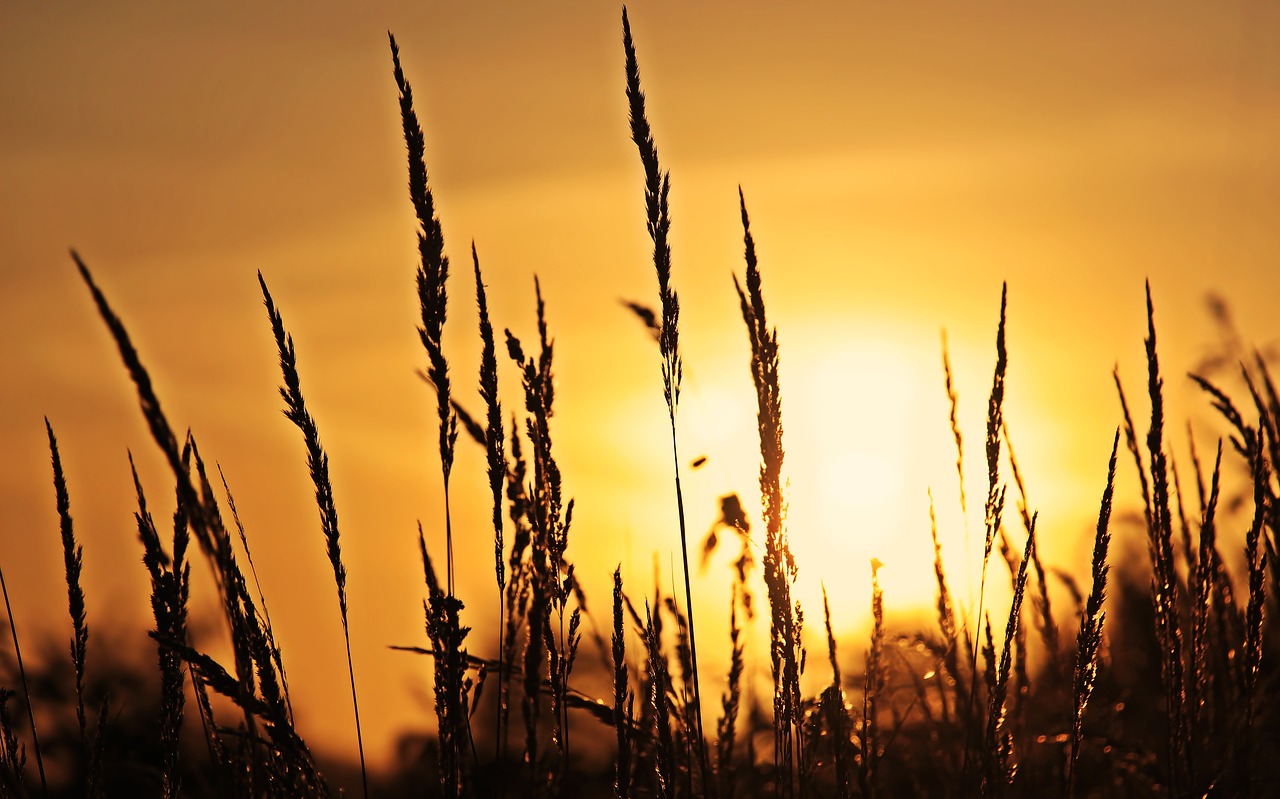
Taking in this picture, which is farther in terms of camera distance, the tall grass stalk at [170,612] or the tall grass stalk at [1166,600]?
the tall grass stalk at [1166,600]

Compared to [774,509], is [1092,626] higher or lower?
lower

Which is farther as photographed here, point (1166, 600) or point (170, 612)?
point (1166, 600)

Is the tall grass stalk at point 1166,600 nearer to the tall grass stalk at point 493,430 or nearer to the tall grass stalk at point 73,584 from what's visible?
the tall grass stalk at point 493,430

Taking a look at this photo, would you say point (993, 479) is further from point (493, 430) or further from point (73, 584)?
point (73, 584)

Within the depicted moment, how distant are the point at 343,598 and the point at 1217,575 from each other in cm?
184

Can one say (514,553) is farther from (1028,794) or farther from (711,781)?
(1028,794)

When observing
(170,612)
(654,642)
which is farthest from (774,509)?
(170,612)

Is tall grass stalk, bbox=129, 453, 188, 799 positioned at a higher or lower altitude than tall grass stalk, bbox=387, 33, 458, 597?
lower

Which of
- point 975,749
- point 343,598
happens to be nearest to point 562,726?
point 343,598

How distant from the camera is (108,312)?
49.2 inches

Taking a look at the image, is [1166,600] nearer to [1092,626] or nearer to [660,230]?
[1092,626]

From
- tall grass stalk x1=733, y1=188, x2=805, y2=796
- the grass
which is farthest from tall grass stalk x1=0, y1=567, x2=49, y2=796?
tall grass stalk x1=733, y1=188, x2=805, y2=796

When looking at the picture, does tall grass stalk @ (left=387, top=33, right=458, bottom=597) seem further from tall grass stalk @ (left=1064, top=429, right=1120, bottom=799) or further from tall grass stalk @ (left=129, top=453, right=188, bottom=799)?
tall grass stalk @ (left=1064, top=429, right=1120, bottom=799)

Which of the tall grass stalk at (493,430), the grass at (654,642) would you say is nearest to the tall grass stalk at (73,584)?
the grass at (654,642)
